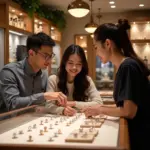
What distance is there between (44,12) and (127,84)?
6991 millimetres

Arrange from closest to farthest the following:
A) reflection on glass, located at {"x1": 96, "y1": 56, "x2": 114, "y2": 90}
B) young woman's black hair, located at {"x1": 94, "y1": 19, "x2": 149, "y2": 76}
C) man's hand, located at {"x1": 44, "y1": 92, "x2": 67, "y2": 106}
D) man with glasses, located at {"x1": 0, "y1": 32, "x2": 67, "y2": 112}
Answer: young woman's black hair, located at {"x1": 94, "y1": 19, "x2": 149, "y2": 76} < man's hand, located at {"x1": 44, "y1": 92, "x2": 67, "y2": 106} < man with glasses, located at {"x1": 0, "y1": 32, "x2": 67, "y2": 112} < reflection on glass, located at {"x1": 96, "y1": 56, "x2": 114, "y2": 90}

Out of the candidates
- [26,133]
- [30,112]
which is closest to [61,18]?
[30,112]

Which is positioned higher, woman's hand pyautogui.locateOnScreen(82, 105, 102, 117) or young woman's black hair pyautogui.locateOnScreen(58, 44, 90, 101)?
young woman's black hair pyautogui.locateOnScreen(58, 44, 90, 101)

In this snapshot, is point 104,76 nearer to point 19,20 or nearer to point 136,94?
point 19,20

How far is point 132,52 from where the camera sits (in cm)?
194

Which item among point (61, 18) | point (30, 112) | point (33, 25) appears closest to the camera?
point (30, 112)

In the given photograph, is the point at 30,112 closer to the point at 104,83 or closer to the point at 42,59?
the point at 42,59

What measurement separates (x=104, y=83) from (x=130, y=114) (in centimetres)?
799

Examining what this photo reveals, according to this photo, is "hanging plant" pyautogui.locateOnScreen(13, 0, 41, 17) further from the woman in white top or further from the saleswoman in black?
the saleswoman in black

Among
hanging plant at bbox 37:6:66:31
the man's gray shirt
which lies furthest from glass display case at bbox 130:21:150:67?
the man's gray shirt

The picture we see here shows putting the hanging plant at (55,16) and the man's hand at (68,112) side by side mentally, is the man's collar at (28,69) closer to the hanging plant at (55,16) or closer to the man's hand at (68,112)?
the man's hand at (68,112)

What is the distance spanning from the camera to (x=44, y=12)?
27.6 ft

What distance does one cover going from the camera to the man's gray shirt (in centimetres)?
229

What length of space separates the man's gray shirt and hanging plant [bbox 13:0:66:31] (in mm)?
4083
